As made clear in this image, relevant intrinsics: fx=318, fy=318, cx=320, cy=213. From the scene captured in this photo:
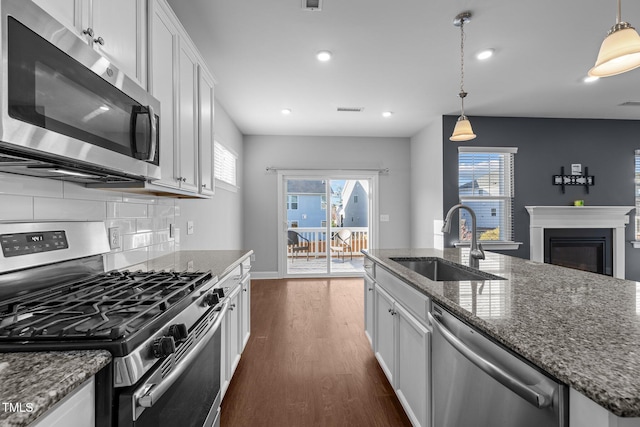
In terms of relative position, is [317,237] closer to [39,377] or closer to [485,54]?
[485,54]

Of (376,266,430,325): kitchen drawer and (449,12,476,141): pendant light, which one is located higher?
(449,12,476,141): pendant light

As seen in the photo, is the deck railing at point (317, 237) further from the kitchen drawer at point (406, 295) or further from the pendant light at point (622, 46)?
the pendant light at point (622, 46)

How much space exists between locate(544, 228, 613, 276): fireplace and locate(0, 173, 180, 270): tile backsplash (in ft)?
16.8

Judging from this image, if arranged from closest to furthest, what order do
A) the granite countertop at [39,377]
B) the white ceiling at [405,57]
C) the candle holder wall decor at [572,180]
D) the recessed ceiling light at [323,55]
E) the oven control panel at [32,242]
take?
1. the granite countertop at [39,377]
2. the oven control panel at [32,242]
3. the white ceiling at [405,57]
4. the recessed ceiling light at [323,55]
5. the candle holder wall decor at [572,180]

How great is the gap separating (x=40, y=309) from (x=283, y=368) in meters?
1.84

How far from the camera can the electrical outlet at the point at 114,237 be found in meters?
1.69

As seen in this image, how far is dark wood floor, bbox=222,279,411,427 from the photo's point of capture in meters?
1.92

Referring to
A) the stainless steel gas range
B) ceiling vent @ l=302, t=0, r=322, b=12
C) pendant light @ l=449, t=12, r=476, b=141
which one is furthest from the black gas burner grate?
pendant light @ l=449, t=12, r=476, b=141

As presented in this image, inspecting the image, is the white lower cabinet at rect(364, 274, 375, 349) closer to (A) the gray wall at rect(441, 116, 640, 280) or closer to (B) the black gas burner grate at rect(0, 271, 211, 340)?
(B) the black gas burner grate at rect(0, 271, 211, 340)

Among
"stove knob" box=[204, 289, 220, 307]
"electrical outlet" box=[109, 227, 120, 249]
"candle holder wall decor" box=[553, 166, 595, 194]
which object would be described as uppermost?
"candle holder wall decor" box=[553, 166, 595, 194]

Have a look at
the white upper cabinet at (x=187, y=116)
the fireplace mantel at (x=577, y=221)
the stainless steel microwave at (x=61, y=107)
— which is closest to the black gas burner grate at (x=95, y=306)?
the stainless steel microwave at (x=61, y=107)

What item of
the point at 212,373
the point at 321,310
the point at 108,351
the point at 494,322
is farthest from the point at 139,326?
the point at 321,310

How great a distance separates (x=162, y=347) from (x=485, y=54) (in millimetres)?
3340

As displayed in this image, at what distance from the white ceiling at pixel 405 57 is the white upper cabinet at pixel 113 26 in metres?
0.89
